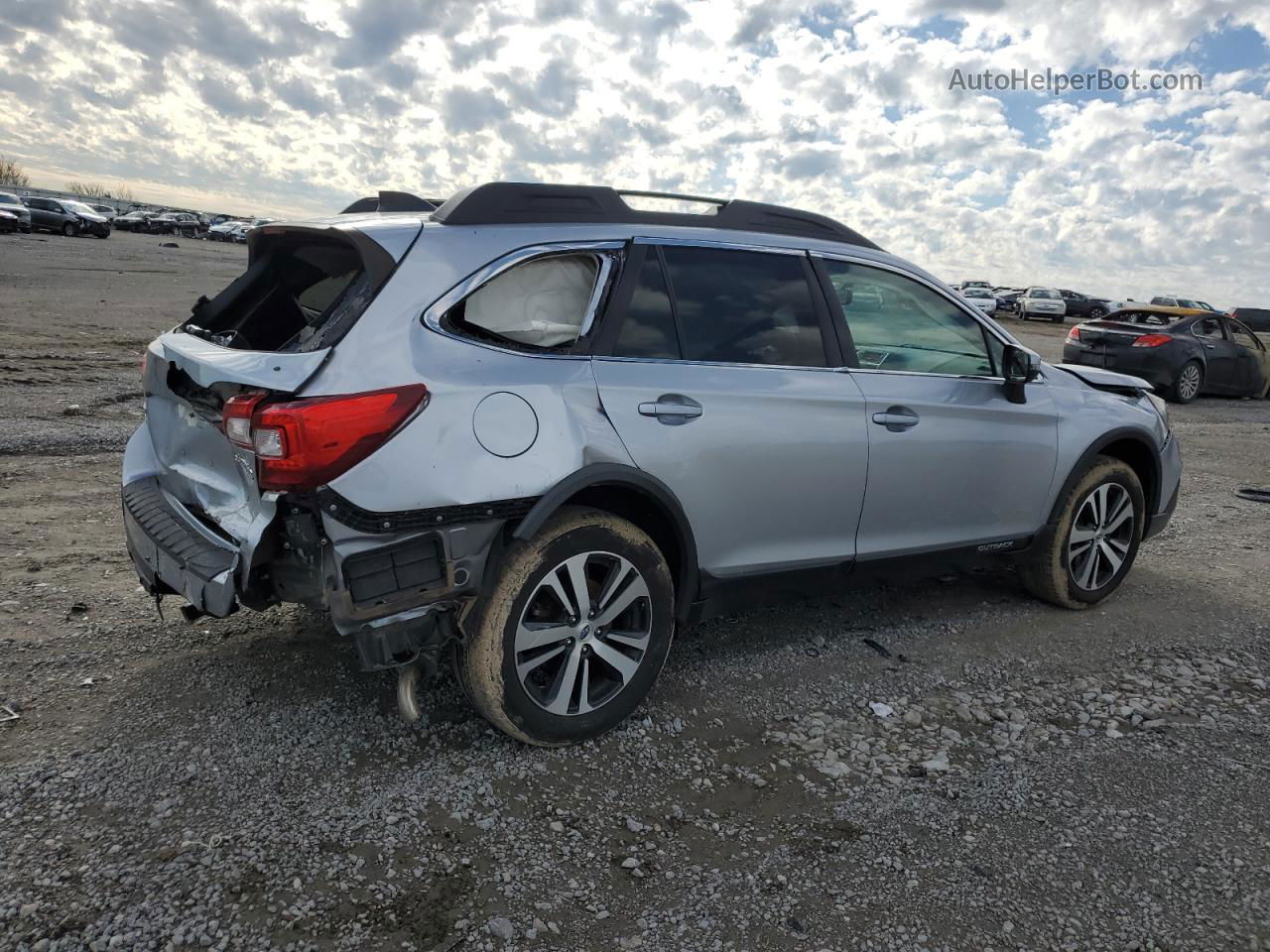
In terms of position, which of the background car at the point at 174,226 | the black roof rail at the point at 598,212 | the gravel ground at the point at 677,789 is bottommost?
the gravel ground at the point at 677,789

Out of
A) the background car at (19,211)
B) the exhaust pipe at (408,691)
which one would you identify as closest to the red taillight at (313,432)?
the exhaust pipe at (408,691)

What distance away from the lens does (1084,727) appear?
12.3 feet

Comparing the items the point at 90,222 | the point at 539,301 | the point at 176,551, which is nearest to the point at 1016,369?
the point at 539,301

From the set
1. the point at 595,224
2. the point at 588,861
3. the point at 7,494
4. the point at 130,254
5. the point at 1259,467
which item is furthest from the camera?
the point at 130,254

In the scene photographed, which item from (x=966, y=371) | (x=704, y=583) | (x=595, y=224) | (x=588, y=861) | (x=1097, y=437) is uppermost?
(x=595, y=224)

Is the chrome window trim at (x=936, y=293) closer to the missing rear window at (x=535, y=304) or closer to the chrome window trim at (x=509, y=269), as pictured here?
the chrome window trim at (x=509, y=269)

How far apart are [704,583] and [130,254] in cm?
3607

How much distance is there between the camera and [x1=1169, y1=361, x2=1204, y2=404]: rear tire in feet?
49.6

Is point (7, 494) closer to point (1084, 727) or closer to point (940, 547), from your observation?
point (940, 547)

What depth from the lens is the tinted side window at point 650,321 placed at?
3.41 metres

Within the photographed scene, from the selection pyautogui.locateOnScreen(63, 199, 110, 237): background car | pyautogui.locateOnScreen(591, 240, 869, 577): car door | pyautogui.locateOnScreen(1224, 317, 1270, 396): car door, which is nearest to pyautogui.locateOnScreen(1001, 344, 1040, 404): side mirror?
pyautogui.locateOnScreen(591, 240, 869, 577): car door

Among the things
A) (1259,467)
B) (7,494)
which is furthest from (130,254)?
(1259,467)

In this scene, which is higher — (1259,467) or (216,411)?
(216,411)

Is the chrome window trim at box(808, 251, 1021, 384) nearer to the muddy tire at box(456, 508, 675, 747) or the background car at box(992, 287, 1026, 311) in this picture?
the muddy tire at box(456, 508, 675, 747)
